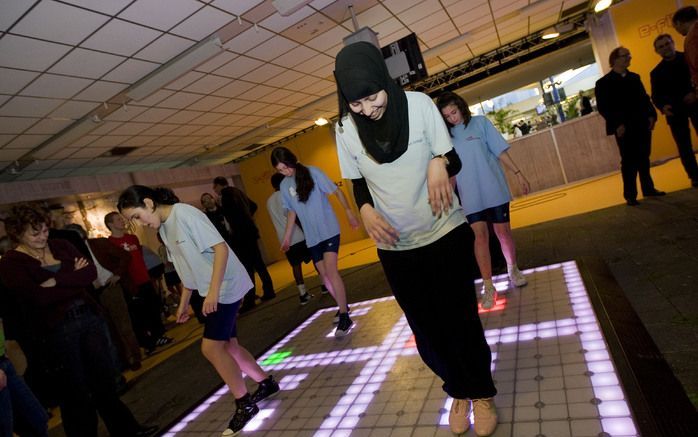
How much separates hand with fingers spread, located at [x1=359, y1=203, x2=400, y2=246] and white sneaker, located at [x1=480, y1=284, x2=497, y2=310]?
1.52m

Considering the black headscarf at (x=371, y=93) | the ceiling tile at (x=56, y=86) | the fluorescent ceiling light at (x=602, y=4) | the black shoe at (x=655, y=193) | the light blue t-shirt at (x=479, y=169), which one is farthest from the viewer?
the fluorescent ceiling light at (x=602, y=4)

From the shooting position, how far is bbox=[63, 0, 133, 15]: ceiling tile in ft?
11.2

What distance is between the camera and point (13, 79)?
4.35 meters

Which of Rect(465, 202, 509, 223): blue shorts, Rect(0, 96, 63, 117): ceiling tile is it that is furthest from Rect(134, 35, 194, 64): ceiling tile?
Rect(465, 202, 509, 223): blue shorts

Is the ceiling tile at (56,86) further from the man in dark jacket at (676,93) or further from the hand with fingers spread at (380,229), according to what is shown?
→ the man in dark jacket at (676,93)

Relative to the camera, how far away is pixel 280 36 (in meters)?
5.22

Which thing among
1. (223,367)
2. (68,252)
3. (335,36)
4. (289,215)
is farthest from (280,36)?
(223,367)

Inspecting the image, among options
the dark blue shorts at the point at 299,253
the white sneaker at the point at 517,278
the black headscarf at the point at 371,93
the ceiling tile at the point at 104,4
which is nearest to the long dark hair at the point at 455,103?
the white sneaker at the point at 517,278

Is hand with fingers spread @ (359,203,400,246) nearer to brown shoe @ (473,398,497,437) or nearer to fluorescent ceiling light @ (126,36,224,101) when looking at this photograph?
brown shoe @ (473,398,497,437)

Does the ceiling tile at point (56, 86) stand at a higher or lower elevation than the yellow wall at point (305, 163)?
higher

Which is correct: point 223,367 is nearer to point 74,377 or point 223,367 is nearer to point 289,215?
point 74,377

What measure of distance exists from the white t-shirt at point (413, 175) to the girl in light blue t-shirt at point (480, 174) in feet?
4.22

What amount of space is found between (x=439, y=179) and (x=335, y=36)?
5126 millimetres

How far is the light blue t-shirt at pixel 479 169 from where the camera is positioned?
260 cm
